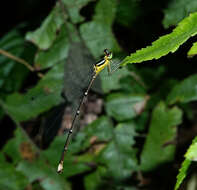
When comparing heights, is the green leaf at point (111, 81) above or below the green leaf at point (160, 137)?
above

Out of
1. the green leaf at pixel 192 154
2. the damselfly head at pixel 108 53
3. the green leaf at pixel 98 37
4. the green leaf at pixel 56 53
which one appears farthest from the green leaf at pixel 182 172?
the green leaf at pixel 56 53

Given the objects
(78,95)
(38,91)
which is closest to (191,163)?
(78,95)

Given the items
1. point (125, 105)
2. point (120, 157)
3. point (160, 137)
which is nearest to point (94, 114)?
point (125, 105)

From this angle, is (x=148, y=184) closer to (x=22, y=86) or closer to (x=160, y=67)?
(x=160, y=67)

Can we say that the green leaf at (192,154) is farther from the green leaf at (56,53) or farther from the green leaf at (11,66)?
the green leaf at (11,66)

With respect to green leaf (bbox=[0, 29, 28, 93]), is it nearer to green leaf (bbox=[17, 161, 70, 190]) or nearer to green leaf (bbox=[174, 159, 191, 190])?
green leaf (bbox=[17, 161, 70, 190])

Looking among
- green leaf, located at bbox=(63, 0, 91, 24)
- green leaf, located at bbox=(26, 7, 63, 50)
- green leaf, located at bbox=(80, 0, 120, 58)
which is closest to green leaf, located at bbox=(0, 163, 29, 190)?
green leaf, located at bbox=(26, 7, 63, 50)

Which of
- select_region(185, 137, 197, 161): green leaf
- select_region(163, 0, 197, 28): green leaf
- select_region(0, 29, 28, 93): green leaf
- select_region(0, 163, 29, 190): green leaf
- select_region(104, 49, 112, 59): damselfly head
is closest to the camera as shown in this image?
select_region(185, 137, 197, 161): green leaf
